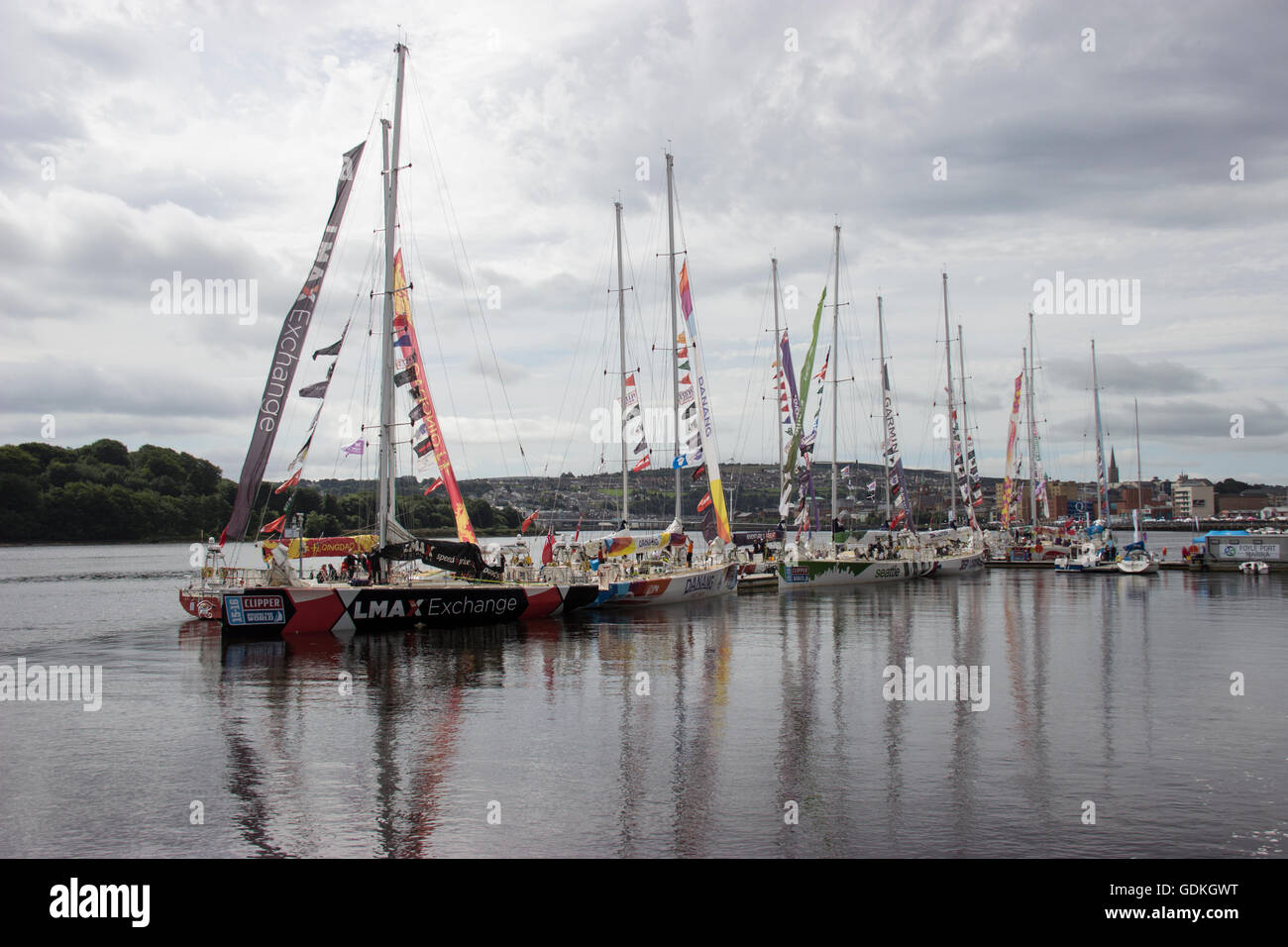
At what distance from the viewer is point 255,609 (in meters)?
33.6

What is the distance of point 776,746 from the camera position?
18625 mm

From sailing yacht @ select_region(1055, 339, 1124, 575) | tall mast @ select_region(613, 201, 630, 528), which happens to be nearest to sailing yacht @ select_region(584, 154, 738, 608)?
tall mast @ select_region(613, 201, 630, 528)

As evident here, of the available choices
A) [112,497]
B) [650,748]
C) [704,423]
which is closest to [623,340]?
[704,423]

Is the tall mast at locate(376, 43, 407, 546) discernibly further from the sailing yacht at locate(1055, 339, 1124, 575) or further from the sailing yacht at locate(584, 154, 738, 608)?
the sailing yacht at locate(1055, 339, 1124, 575)

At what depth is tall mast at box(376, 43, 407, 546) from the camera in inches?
1377

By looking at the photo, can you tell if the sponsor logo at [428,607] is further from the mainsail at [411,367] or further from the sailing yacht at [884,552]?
the sailing yacht at [884,552]

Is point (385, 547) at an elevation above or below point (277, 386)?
below

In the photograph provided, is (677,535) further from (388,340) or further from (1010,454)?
(1010,454)

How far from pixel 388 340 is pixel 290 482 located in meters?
6.39

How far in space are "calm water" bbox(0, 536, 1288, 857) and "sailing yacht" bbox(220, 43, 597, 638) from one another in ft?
4.14

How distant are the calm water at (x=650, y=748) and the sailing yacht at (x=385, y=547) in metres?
1.26

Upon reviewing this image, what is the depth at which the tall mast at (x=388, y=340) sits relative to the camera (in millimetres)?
34969

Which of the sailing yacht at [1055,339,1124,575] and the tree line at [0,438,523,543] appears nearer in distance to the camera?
the sailing yacht at [1055,339,1124,575]

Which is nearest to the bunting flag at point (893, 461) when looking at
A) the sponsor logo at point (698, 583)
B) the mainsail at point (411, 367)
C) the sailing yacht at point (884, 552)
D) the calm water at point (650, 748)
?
the sailing yacht at point (884, 552)
